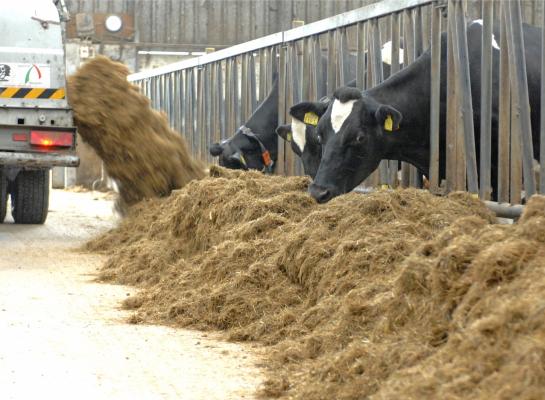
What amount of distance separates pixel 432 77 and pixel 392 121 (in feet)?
1.70

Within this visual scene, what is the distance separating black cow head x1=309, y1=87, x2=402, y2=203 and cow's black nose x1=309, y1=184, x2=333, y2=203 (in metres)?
0.16

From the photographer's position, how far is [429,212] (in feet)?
23.4

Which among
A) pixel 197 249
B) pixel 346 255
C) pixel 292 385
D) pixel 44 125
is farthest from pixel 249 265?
pixel 44 125

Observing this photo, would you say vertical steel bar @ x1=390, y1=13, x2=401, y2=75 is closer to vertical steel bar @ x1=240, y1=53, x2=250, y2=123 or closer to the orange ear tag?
the orange ear tag

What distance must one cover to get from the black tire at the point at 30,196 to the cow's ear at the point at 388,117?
6059 millimetres

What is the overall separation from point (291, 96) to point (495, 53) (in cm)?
473

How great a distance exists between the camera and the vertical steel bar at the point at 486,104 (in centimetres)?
866

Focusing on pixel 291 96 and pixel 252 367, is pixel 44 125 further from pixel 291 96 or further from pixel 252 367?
pixel 252 367

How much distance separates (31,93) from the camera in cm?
1265

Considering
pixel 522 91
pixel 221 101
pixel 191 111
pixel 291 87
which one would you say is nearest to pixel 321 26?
pixel 291 87

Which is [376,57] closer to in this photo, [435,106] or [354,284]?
[435,106]

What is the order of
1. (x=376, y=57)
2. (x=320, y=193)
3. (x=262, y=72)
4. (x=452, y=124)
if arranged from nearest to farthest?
(x=320, y=193), (x=452, y=124), (x=376, y=57), (x=262, y=72)

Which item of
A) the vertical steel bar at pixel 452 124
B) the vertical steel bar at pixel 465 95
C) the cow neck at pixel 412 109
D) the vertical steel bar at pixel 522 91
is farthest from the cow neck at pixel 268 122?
the vertical steel bar at pixel 522 91

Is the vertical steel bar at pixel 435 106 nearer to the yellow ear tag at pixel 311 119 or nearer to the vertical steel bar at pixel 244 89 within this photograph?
the yellow ear tag at pixel 311 119
